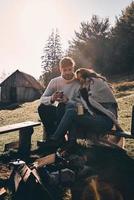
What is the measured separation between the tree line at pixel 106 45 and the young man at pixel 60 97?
39.6 metres

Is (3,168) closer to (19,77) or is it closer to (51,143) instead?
(51,143)

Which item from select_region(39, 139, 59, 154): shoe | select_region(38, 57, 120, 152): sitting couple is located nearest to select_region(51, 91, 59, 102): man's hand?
select_region(38, 57, 120, 152): sitting couple

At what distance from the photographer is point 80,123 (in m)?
7.37

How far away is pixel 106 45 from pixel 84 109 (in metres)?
44.5

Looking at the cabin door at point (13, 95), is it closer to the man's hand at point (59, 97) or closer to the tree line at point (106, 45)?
the tree line at point (106, 45)

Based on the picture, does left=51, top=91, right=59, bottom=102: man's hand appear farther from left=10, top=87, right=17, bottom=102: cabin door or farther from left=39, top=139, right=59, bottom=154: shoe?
left=10, top=87, right=17, bottom=102: cabin door

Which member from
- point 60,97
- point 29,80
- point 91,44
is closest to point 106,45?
point 91,44

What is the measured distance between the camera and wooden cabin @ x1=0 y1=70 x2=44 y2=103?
55.2 meters

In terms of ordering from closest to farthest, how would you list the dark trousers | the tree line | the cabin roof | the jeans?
the jeans, the dark trousers, the tree line, the cabin roof

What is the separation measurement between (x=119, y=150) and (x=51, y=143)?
4.47 feet

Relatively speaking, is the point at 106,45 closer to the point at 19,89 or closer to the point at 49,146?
the point at 19,89

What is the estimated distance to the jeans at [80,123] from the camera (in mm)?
7141

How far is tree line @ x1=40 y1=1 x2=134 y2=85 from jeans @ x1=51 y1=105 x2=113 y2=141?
4039 centimetres

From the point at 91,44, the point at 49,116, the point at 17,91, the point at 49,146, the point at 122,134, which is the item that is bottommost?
the point at 49,146
